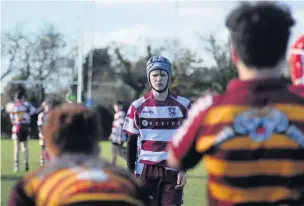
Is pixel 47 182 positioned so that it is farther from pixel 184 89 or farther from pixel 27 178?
pixel 184 89

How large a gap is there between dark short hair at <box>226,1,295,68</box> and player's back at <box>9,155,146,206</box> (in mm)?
796

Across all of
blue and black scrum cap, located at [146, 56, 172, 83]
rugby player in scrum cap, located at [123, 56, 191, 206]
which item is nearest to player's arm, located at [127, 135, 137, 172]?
rugby player in scrum cap, located at [123, 56, 191, 206]

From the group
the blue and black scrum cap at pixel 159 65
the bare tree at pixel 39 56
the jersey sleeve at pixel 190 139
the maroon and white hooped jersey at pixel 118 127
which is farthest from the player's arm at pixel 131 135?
the bare tree at pixel 39 56

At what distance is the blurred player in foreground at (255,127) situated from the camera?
3.36m

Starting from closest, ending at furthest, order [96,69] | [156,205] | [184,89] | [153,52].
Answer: [156,205], [184,89], [153,52], [96,69]

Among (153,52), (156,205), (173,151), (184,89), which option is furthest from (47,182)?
(153,52)

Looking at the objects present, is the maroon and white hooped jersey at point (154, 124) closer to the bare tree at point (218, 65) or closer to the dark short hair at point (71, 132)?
the dark short hair at point (71, 132)

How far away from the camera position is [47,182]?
10.4 ft

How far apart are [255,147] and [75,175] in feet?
2.72

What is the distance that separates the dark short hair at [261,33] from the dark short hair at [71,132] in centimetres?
77

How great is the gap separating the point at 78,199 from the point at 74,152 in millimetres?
295

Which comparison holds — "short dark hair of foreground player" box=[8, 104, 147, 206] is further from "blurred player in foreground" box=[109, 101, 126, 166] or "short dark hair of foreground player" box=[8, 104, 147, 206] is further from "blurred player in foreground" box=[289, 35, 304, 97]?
"blurred player in foreground" box=[109, 101, 126, 166]

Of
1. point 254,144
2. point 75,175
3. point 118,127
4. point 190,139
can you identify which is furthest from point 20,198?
point 118,127

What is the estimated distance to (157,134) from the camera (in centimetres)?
745
